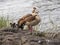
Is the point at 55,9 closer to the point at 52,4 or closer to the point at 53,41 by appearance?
the point at 52,4

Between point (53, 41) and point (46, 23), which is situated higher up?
point (53, 41)

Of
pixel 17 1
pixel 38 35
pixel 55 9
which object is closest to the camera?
pixel 38 35

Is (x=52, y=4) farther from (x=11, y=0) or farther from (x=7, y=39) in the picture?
(x=7, y=39)

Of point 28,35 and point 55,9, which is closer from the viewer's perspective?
point 28,35

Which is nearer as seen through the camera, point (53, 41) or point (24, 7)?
point (53, 41)

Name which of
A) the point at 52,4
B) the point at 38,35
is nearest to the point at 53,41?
the point at 38,35

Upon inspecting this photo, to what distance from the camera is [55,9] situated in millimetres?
10891

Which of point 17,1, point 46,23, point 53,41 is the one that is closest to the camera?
point 53,41

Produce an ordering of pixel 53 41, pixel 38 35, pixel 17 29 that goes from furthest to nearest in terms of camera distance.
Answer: pixel 17 29, pixel 38 35, pixel 53 41

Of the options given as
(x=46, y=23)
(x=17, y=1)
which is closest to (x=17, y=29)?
(x=46, y=23)

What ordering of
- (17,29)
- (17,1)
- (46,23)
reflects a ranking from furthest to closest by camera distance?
(17,1) → (46,23) → (17,29)

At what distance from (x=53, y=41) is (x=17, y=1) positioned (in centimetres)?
829

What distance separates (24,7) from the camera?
37.4 ft

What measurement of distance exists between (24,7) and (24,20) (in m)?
6.03
